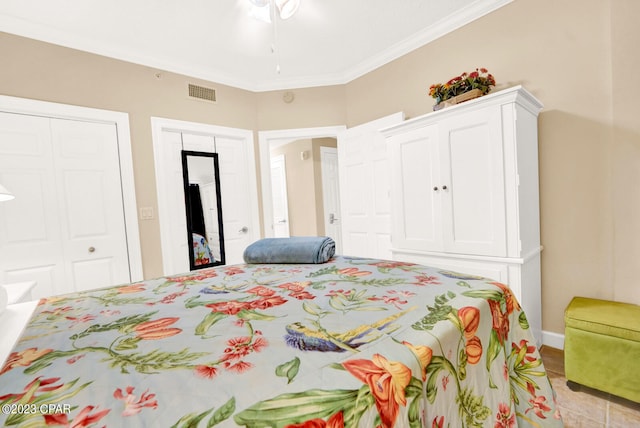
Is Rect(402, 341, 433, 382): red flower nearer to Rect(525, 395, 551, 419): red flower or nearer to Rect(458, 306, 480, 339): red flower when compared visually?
Rect(458, 306, 480, 339): red flower

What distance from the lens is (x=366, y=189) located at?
3057 mm

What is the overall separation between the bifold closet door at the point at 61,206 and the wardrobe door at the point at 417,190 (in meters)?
2.35

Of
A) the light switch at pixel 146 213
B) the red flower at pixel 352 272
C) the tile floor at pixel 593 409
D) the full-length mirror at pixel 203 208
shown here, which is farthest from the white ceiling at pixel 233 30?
the tile floor at pixel 593 409

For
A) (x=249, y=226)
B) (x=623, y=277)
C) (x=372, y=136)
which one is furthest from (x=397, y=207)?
(x=249, y=226)

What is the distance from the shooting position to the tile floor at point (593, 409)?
1383mm

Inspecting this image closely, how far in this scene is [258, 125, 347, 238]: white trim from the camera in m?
3.32

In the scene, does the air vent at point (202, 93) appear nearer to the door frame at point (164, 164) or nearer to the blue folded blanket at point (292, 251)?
the door frame at point (164, 164)

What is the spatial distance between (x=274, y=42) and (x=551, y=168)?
7.83 feet

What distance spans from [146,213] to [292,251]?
1960mm

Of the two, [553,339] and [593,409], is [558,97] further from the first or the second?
[593,409]

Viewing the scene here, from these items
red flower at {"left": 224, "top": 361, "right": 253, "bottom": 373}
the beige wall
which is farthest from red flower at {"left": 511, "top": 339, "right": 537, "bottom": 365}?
the beige wall

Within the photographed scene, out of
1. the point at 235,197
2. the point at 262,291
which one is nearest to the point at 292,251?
the point at 262,291

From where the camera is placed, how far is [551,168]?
1.99 meters

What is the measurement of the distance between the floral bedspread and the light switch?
1.77 meters
